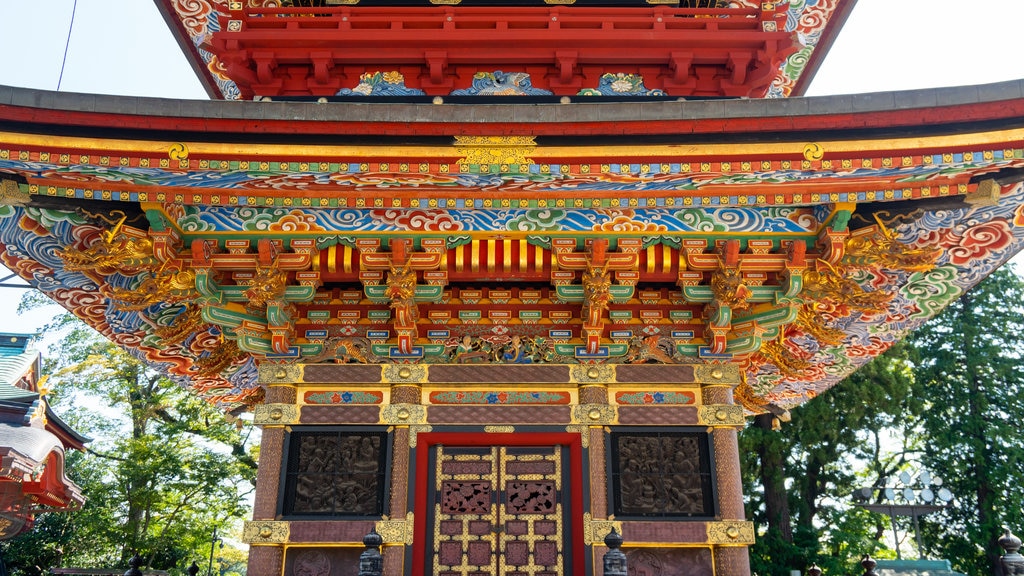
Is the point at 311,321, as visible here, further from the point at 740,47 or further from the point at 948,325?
the point at 948,325

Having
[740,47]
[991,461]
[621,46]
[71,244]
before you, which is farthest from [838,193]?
[991,461]

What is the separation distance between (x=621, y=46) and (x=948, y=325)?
2273 cm

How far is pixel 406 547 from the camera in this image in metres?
7.38

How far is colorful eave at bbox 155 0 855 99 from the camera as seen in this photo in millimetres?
8969

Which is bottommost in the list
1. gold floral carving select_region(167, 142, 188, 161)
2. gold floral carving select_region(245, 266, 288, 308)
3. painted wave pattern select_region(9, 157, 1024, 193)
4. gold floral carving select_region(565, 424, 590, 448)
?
gold floral carving select_region(565, 424, 590, 448)

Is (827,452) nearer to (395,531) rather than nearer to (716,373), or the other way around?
(716,373)

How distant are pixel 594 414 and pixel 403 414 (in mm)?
2088

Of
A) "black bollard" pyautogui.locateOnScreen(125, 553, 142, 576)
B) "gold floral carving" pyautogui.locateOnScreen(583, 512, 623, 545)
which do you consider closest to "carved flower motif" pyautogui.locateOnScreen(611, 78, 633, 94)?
"gold floral carving" pyautogui.locateOnScreen(583, 512, 623, 545)

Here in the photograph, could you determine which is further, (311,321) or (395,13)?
(395,13)

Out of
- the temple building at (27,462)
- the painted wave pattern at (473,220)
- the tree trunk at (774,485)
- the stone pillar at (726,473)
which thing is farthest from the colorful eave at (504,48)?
the tree trunk at (774,485)

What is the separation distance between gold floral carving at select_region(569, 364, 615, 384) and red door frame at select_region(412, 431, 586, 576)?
2.06 ft

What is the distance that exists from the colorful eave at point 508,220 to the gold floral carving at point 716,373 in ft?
0.50

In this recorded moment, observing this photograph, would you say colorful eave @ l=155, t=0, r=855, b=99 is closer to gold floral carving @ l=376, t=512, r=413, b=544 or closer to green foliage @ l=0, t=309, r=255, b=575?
gold floral carving @ l=376, t=512, r=413, b=544

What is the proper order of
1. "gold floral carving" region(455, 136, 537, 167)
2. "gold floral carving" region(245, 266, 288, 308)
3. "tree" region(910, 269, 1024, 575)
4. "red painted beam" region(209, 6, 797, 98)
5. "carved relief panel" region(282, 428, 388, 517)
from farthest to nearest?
"tree" region(910, 269, 1024, 575) < "red painted beam" region(209, 6, 797, 98) < "carved relief panel" region(282, 428, 388, 517) < "gold floral carving" region(245, 266, 288, 308) < "gold floral carving" region(455, 136, 537, 167)
